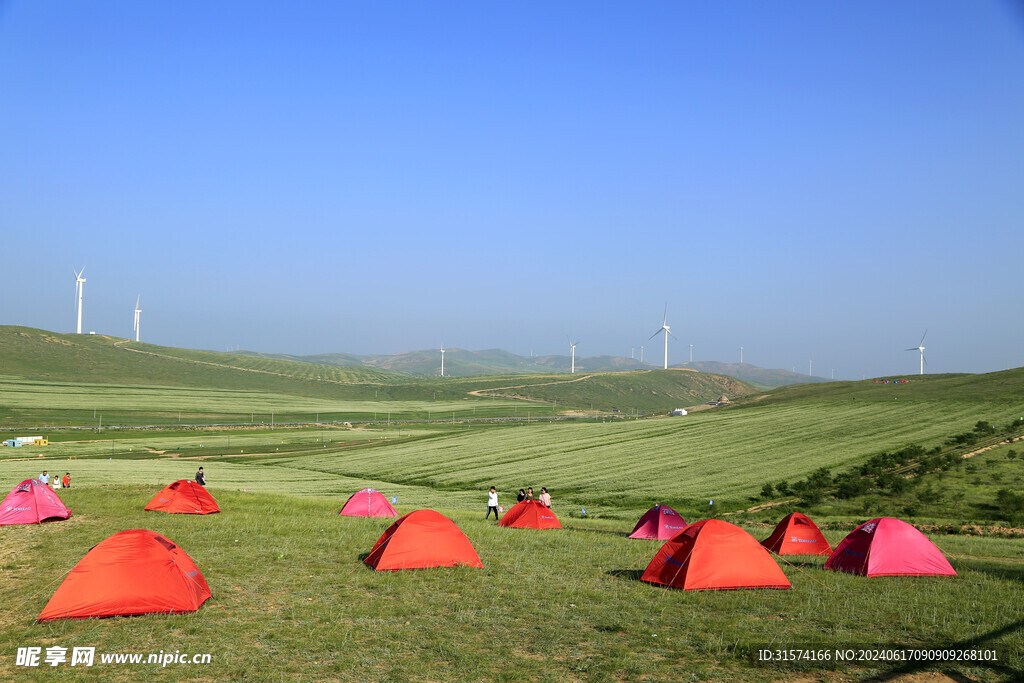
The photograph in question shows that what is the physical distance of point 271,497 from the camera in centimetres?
4019

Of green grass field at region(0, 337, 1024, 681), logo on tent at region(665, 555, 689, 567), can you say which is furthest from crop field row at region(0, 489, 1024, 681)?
logo on tent at region(665, 555, 689, 567)

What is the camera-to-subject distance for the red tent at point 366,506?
3500cm

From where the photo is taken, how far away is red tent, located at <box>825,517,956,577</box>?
2078 cm

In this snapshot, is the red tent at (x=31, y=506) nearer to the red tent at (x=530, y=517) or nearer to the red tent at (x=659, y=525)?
the red tent at (x=530, y=517)

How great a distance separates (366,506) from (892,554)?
78.9ft

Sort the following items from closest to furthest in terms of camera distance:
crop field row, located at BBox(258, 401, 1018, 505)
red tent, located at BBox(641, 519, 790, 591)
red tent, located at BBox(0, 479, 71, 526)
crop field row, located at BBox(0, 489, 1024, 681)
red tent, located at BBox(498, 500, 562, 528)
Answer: crop field row, located at BBox(0, 489, 1024, 681) → red tent, located at BBox(641, 519, 790, 591) → red tent, located at BBox(0, 479, 71, 526) → red tent, located at BBox(498, 500, 562, 528) → crop field row, located at BBox(258, 401, 1018, 505)

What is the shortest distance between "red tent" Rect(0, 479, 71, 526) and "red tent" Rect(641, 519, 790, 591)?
982 inches

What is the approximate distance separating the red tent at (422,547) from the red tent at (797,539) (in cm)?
1135

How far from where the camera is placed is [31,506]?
1108 inches

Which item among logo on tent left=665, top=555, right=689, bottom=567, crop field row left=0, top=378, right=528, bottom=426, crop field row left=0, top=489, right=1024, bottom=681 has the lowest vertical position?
crop field row left=0, top=378, right=528, bottom=426

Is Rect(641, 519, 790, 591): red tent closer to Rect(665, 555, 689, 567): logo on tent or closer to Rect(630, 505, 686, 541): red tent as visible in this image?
Rect(665, 555, 689, 567): logo on tent

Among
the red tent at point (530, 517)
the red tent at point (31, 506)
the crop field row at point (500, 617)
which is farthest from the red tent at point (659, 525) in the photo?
the red tent at point (31, 506)

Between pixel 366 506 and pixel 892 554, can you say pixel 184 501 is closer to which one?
pixel 366 506

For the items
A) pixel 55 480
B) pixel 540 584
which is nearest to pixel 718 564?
pixel 540 584
